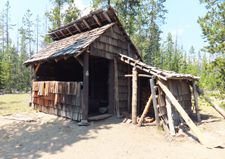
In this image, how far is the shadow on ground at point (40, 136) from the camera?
188 inches

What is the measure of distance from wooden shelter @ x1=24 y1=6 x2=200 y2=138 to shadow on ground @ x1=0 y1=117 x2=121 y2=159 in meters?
0.73

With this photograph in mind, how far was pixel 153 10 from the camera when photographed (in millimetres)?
23609

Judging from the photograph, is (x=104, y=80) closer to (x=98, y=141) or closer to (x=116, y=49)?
(x=116, y=49)

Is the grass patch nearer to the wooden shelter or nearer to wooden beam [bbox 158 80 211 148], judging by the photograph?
the wooden shelter

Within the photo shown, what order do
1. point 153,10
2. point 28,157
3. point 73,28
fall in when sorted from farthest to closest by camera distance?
point 153,10 < point 73,28 < point 28,157

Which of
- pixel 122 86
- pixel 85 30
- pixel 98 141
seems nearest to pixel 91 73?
pixel 85 30

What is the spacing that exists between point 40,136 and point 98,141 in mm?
2293

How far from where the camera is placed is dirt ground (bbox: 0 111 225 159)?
4562mm

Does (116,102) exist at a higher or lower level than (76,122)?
higher

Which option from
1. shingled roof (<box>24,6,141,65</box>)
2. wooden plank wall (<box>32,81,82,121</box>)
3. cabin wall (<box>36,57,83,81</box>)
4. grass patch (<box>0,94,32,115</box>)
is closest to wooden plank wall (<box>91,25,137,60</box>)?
shingled roof (<box>24,6,141,65</box>)

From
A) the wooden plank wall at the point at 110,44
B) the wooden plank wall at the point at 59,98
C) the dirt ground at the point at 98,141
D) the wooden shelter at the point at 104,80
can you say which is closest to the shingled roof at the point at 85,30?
the wooden shelter at the point at 104,80

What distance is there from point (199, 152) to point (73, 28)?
1009 cm

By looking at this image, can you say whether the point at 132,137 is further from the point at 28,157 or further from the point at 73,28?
→ the point at 73,28

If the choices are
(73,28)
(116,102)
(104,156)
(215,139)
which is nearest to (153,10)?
(73,28)
